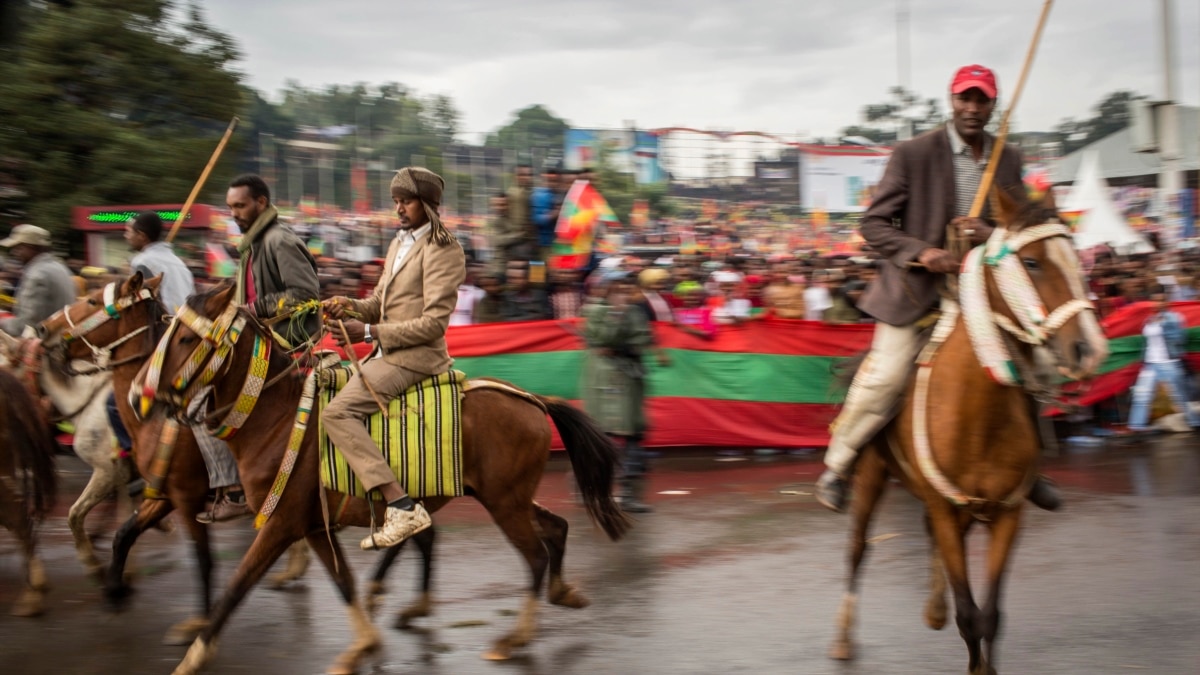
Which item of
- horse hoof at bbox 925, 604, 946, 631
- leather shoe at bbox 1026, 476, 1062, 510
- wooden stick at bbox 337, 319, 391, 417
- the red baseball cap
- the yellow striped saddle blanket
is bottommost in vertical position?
horse hoof at bbox 925, 604, 946, 631

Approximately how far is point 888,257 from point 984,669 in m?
2.01

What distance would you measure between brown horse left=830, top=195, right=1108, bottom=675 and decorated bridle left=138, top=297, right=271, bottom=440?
330 cm

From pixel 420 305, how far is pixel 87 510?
3134 millimetres

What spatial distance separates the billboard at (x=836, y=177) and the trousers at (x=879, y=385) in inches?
1031

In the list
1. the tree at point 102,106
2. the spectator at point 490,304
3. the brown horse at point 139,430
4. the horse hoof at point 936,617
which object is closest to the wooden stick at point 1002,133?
the horse hoof at point 936,617

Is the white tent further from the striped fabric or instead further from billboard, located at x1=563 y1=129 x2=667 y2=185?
the striped fabric

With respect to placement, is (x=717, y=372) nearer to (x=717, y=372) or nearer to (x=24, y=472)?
(x=717, y=372)

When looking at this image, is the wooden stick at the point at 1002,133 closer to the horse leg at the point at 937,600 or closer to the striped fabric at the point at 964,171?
the striped fabric at the point at 964,171

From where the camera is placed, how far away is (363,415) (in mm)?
6078

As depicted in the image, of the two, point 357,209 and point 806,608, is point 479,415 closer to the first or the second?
point 806,608

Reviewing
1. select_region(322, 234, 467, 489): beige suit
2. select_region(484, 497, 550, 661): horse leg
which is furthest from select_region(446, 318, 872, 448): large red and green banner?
select_region(322, 234, 467, 489): beige suit

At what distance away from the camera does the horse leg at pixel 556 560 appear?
664cm

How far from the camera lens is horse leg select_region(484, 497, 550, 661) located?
627cm

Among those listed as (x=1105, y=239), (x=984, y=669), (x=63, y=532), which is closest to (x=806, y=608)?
(x=984, y=669)
